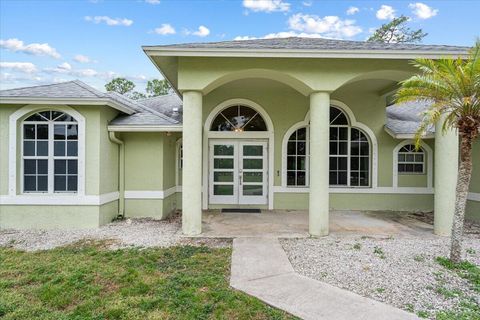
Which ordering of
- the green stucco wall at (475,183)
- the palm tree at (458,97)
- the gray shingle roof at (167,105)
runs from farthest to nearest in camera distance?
the gray shingle roof at (167,105), the green stucco wall at (475,183), the palm tree at (458,97)

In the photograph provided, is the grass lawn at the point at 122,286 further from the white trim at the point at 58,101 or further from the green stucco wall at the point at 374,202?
the green stucco wall at the point at 374,202

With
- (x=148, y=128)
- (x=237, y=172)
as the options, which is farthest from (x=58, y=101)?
(x=237, y=172)

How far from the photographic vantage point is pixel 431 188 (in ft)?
33.2

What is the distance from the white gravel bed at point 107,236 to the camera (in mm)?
6156

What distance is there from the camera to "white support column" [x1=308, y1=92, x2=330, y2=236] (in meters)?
6.63

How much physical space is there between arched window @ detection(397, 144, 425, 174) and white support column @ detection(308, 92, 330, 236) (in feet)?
17.0

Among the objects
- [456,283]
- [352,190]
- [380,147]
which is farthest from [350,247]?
[380,147]

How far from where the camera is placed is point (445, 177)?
6656 mm

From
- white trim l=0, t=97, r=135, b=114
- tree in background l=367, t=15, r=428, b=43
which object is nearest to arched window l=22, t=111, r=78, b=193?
white trim l=0, t=97, r=135, b=114

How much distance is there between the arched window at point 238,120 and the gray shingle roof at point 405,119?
15.1ft

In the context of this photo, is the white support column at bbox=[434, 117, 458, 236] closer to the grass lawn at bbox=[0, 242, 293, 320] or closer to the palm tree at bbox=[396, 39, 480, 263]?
the palm tree at bbox=[396, 39, 480, 263]

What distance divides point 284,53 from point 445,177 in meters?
4.72

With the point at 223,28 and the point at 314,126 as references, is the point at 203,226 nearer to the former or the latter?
the point at 314,126

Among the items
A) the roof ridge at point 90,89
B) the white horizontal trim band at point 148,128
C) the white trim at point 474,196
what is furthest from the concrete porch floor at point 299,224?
the roof ridge at point 90,89
